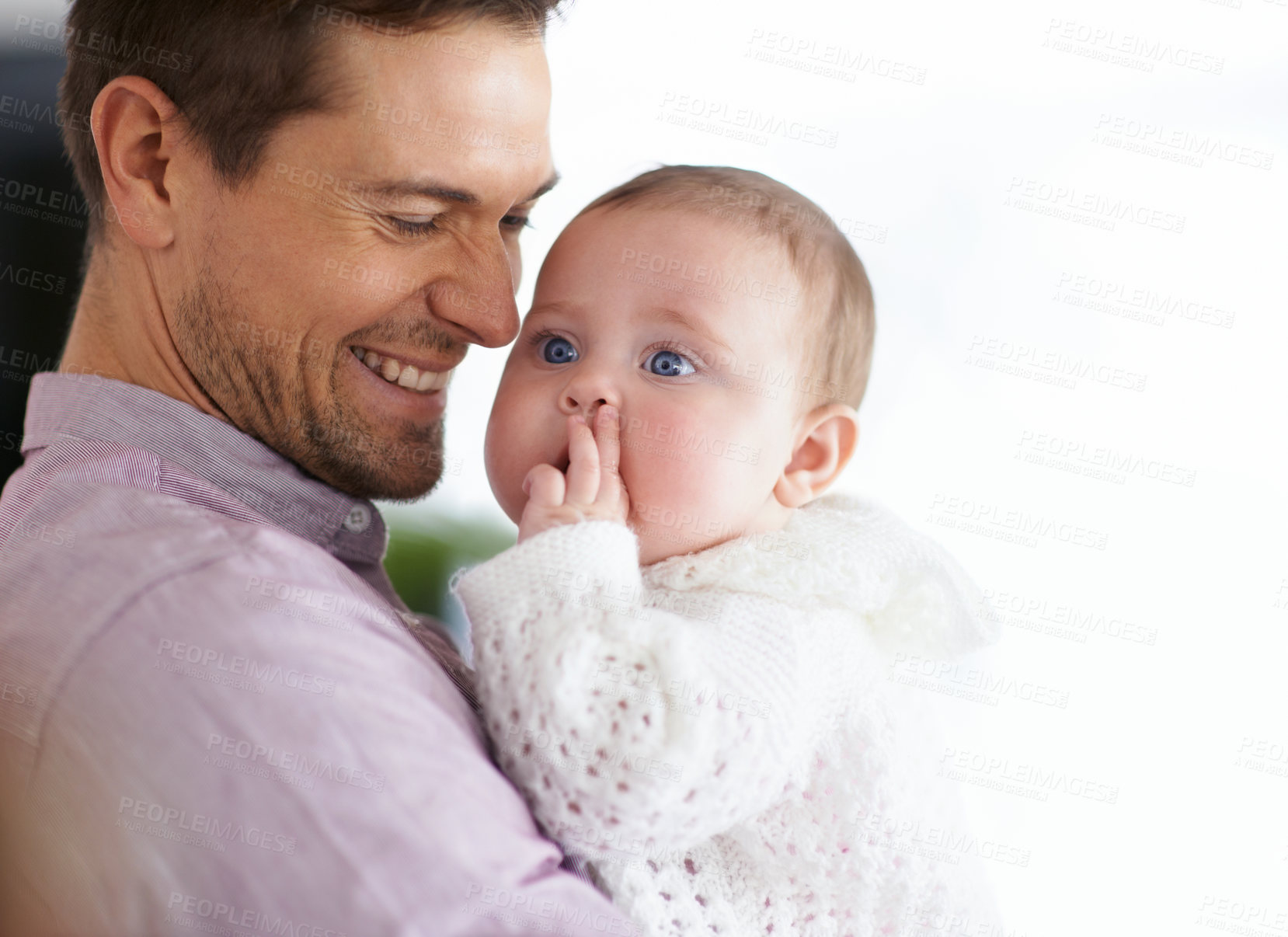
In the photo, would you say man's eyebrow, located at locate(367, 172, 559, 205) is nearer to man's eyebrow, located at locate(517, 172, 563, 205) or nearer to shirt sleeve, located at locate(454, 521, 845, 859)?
man's eyebrow, located at locate(517, 172, 563, 205)

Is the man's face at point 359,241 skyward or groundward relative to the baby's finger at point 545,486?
skyward

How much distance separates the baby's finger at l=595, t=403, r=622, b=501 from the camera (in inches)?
52.0

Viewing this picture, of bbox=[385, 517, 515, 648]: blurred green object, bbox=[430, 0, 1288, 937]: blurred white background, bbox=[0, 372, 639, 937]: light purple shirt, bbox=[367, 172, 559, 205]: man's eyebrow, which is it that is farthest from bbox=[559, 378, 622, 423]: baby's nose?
bbox=[385, 517, 515, 648]: blurred green object

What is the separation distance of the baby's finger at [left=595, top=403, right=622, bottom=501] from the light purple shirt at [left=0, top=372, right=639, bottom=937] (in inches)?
13.8

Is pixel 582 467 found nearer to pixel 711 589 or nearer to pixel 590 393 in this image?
pixel 590 393

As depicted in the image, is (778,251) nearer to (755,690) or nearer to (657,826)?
(755,690)

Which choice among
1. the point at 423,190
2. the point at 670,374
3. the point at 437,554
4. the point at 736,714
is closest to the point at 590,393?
the point at 670,374

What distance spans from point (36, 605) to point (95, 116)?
2.68 feet

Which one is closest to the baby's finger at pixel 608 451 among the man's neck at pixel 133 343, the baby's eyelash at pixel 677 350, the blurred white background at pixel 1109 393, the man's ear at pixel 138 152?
the baby's eyelash at pixel 677 350

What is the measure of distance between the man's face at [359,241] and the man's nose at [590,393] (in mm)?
246

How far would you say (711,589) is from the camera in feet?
4.36

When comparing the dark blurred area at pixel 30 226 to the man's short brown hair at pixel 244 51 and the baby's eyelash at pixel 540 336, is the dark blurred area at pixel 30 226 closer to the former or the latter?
the man's short brown hair at pixel 244 51

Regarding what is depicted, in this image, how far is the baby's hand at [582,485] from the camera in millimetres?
1264

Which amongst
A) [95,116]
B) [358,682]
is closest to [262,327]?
[95,116]
